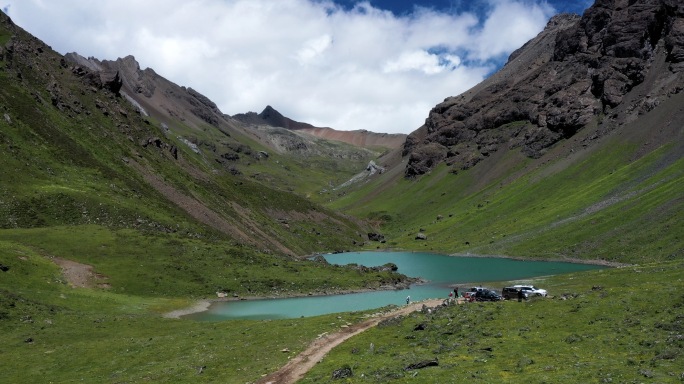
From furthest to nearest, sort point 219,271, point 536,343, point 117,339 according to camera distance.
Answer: point 219,271, point 117,339, point 536,343

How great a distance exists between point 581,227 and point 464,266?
36.8 m

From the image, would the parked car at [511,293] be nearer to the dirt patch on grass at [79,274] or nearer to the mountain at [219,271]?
the mountain at [219,271]

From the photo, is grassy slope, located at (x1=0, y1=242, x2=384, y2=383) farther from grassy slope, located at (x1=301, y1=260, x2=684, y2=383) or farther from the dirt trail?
grassy slope, located at (x1=301, y1=260, x2=684, y2=383)

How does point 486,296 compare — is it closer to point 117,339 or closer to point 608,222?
point 117,339

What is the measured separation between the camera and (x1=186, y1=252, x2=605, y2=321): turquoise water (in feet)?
272

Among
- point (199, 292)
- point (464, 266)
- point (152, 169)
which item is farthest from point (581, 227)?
point (152, 169)

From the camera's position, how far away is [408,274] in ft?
440

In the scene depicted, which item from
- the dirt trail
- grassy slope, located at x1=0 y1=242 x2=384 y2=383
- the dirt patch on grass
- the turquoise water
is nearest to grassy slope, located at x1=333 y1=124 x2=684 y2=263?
the turquoise water

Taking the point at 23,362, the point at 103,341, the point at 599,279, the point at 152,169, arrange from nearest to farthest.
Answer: the point at 23,362 < the point at 103,341 < the point at 599,279 < the point at 152,169

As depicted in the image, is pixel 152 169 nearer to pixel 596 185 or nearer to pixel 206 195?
pixel 206 195

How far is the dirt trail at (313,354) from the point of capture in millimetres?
38812

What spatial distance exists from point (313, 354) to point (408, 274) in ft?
300

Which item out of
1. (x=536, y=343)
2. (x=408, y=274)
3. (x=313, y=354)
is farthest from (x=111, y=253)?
(x=536, y=343)

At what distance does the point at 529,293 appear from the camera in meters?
64.6
